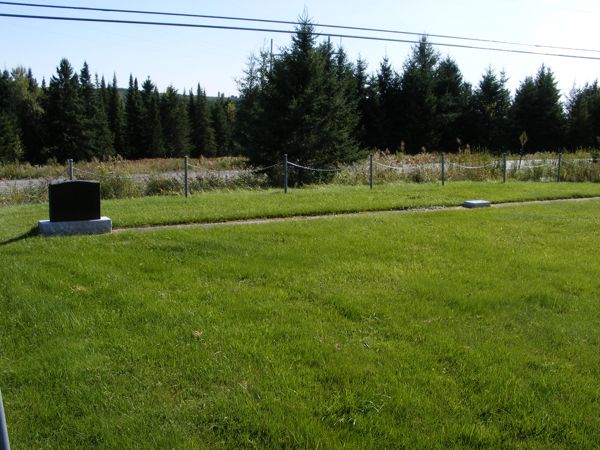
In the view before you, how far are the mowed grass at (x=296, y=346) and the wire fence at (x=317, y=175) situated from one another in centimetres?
820

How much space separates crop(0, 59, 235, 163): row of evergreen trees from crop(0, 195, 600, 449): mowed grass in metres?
43.9

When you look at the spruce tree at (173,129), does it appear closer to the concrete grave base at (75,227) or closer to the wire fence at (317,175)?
the wire fence at (317,175)

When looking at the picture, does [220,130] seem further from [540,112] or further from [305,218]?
[305,218]

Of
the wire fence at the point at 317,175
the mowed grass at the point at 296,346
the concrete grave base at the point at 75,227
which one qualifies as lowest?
the mowed grass at the point at 296,346

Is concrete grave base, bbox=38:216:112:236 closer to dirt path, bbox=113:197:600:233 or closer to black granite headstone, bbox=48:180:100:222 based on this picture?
black granite headstone, bbox=48:180:100:222

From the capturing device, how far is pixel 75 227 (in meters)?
9.24

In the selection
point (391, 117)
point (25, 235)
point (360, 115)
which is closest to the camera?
point (25, 235)

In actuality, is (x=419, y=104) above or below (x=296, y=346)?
above

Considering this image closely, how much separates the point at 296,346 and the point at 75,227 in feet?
19.3

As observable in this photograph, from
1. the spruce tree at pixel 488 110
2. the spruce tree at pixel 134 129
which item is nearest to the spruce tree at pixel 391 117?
the spruce tree at pixel 488 110

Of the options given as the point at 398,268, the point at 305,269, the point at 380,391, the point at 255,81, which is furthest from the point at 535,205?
the point at 255,81

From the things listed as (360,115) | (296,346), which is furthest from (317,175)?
(360,115)

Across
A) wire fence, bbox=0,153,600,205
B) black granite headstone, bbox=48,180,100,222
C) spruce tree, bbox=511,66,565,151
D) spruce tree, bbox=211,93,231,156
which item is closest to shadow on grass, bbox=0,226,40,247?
black granite headstone, bbox=48,180,100,222

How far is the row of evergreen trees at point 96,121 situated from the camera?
54375 mm
